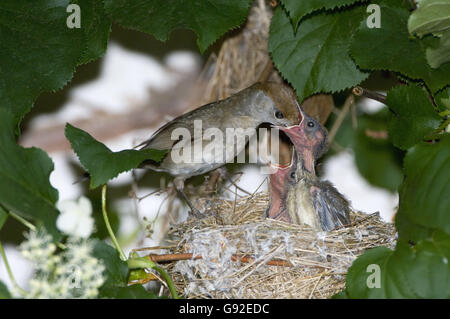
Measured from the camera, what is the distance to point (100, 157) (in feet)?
4.36

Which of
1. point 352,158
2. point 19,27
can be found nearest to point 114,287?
point 19,27

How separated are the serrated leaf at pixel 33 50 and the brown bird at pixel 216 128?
0.53m

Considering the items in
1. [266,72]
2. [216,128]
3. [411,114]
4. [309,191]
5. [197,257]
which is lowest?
[197,257]

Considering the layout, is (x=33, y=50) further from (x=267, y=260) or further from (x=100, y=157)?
(x=267, y=260)

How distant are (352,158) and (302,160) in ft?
1.77

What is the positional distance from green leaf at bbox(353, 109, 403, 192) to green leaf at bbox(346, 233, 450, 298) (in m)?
1.01

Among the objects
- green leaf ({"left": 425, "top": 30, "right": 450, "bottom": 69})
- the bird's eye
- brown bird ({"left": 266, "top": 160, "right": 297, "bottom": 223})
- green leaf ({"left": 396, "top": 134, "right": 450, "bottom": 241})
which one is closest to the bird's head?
the bird's eye

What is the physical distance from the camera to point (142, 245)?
2182mm

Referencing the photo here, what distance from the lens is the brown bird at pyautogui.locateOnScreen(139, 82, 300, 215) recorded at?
1.96 metres

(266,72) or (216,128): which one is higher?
(266,72)

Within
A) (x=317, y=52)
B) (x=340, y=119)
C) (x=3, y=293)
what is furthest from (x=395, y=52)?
(x=3, y=293)

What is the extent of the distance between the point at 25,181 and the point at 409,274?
745 millimetres

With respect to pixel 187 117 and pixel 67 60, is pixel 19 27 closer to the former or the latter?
pixel 67 60

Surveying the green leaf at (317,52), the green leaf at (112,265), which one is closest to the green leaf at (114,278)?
the green leaf at (112,265)
